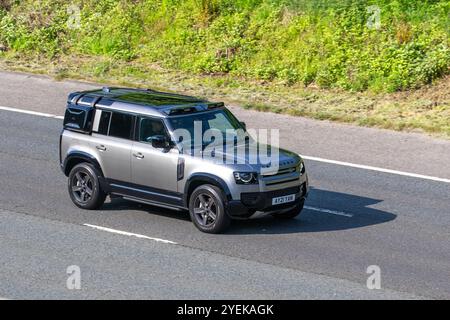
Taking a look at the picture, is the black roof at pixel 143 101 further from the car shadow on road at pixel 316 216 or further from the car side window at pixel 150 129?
the car shadow on road at pixel 316 216

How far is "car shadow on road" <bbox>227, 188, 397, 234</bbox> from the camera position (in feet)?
55.5

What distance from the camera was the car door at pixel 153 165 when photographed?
16875mm

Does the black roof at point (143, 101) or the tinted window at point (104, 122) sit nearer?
the black roof at point (143, 101)

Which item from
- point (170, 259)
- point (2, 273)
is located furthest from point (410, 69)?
point (2, 273)

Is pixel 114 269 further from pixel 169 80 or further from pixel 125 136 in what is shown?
pixel 169 80

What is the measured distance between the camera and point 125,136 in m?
17.5

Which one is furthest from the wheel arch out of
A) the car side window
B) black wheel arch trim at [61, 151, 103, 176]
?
the car side window

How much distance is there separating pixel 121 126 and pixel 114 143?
0.31 meters

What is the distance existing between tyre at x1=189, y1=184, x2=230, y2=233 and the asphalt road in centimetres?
17

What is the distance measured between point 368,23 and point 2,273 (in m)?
14.3
